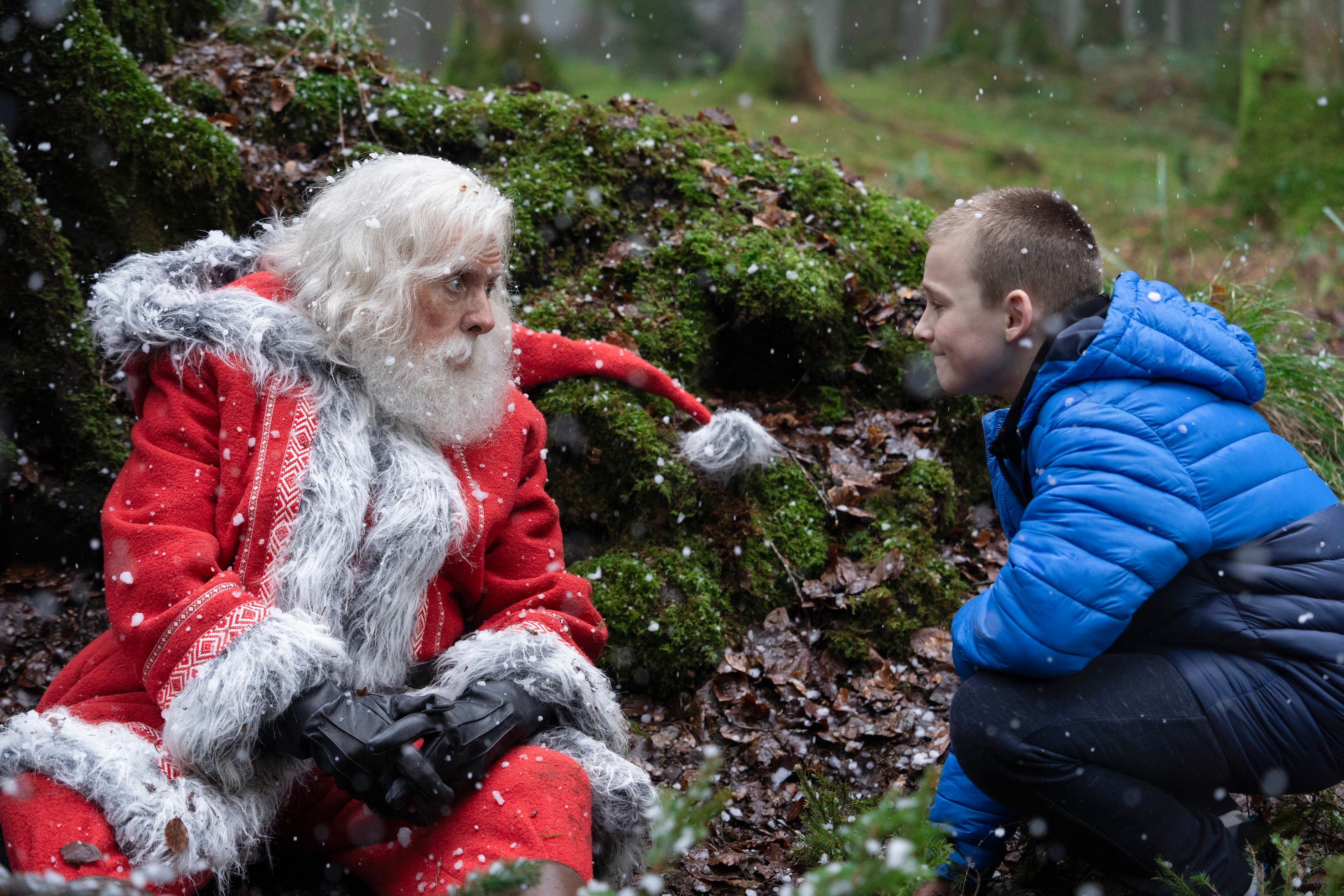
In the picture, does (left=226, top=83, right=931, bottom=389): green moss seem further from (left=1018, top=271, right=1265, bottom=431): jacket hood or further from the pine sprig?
the pine sprig

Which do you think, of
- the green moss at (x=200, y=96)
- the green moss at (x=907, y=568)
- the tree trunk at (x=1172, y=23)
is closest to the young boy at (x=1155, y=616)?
the green moss at (x=907, y=568)

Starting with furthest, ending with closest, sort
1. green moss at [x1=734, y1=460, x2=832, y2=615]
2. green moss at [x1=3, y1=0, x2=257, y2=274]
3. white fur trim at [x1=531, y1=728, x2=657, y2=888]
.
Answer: green moss at [x1=734, y1=460, x2=832, y2=615] → green moss at [x1=3, y1=0, x2=257, y2=274] → white fur trim at [x1=531, y1=728, x2=657, y2=888]

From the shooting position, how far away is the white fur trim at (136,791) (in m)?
2.33

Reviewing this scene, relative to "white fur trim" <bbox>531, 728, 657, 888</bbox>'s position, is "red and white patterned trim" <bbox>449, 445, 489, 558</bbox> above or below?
above

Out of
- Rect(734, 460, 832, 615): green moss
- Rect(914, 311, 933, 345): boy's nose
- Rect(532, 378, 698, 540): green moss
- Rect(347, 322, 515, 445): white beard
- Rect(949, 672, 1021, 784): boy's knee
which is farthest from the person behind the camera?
Rect(734, 460, 832, 615): green moss

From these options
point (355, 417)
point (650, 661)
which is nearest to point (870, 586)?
point (650, 661)

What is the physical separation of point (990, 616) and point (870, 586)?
5.88 ft

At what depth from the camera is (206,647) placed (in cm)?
249

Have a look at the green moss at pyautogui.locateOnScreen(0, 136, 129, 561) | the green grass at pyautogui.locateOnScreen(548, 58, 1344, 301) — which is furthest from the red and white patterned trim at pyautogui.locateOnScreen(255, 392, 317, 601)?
the green grass at pyautogui.locateOnScreen(548, 58, 1344, 301)

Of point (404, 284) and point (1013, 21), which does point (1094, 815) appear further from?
point (1013, 21)

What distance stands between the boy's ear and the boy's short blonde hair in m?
0.04

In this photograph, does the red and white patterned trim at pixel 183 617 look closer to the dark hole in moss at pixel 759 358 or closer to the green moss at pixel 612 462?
the green moss at pixel 612 462

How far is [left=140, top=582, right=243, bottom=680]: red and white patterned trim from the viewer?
8.25 feet

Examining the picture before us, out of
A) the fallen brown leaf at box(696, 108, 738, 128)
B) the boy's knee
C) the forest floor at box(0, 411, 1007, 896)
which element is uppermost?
the fallen brown leaf at box(696, 108, 738, 128)
